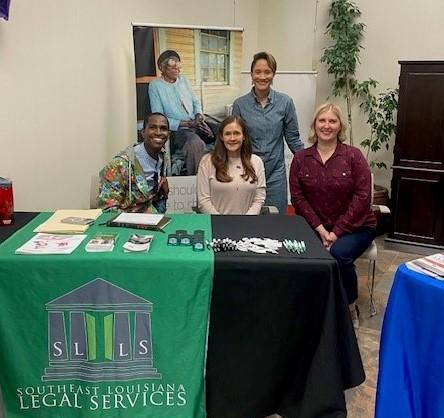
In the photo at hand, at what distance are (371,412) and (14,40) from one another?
2.48m

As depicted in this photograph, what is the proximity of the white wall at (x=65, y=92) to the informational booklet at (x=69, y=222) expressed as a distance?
2.26 feet

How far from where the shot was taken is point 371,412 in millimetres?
1936

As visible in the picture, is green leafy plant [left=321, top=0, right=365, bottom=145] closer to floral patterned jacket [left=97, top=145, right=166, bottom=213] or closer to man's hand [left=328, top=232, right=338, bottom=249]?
man's hand [left=328, top=232, right=338, bottom=249]

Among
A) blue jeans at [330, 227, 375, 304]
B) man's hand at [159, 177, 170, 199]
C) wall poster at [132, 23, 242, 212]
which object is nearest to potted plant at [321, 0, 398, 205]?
wall poster at [132, 23, 242, 212]

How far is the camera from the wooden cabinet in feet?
11.9

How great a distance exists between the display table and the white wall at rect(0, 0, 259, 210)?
1047mm

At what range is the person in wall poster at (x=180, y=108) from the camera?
10.6 ft

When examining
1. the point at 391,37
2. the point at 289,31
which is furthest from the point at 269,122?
the point at 289,31

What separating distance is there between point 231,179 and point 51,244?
1.15 m

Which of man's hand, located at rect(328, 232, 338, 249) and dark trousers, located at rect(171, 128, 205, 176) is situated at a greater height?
dark trousers, located at rect(171, 128, 205, 176)

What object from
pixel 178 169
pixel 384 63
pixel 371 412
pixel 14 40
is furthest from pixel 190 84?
pixel 371 412

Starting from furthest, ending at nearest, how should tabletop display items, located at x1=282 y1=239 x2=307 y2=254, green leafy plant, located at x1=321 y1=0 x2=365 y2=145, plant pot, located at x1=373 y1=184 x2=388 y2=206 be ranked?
1. green leafy plant, located at x1=321 y1=0 x2=365 y2=145
2. plant pot, located at x1=373 y1=184 x2=388 y2=206
3. tabletop display items, located at x1=282 y1=239 x2=307 y2=254

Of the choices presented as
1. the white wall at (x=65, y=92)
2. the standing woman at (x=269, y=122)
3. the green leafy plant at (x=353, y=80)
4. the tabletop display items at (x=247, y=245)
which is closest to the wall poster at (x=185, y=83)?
the white wall at (x=65, y=92)

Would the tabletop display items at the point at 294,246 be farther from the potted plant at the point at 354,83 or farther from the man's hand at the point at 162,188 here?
the potted plant at the point at 354,83
